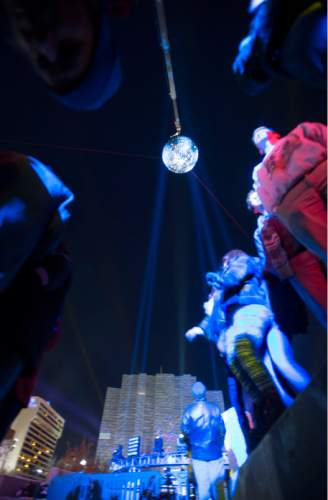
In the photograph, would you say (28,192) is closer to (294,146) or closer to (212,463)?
(294,146)

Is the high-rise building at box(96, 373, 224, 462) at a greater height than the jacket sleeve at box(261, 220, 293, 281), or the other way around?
the high-rise building at box(96, 373, 224, 462)

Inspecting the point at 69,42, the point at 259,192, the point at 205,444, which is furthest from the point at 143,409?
the point at 69,42

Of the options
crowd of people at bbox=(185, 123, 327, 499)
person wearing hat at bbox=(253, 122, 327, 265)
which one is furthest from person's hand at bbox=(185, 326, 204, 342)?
person wearing hat at bbox=(253, 122, 327, 265)

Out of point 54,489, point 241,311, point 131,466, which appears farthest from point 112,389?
point 241,311

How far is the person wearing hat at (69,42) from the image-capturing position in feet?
2.27

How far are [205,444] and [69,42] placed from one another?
4.67 m

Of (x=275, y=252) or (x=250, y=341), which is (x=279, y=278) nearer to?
(x=275, y=252)

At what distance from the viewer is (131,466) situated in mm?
8438

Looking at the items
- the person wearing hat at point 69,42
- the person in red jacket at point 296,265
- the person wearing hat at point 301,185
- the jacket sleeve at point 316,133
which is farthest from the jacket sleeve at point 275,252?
the person wearing hat at point 69,42

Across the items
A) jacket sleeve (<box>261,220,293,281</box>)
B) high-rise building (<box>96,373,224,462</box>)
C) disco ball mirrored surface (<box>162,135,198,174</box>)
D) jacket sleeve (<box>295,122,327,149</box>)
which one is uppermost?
high-rise building (<box>96,373,224,462</box>)

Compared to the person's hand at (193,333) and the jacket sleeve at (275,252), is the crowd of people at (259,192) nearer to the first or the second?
the jacket sleeve at (275,252)

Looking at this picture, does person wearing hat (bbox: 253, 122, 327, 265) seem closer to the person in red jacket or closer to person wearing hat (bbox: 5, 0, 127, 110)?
the person in red jacket

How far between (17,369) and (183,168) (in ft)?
8.40

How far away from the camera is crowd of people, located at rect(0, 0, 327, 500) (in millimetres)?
773
